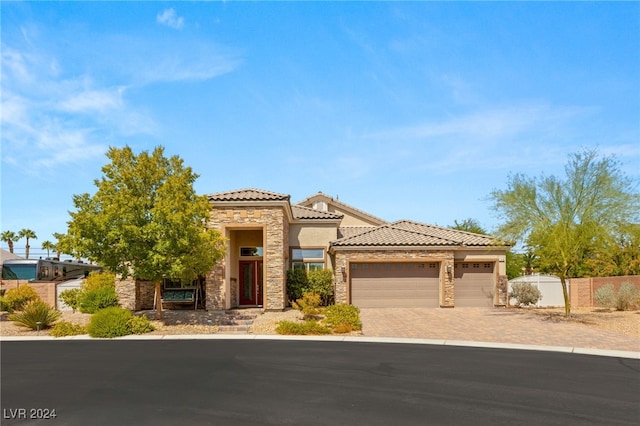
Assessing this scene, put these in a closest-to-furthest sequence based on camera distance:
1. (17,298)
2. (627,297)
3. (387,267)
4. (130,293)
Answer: (17,298) < (130,293) < (627,297) < (387,267)

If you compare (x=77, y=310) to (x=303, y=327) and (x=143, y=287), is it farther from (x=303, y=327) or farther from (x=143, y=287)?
(x=303, y=327)

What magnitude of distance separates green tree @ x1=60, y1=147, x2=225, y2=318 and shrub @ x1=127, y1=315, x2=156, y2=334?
6.08 feet

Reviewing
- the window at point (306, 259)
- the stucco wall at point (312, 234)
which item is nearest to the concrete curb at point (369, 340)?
the window at point (306, 259)

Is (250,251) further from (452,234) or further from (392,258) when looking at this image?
(452,234)

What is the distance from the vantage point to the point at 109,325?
62.3 feet

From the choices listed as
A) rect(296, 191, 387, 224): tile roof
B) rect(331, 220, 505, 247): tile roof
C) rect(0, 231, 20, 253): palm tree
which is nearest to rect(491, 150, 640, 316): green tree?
rect(331, 220, 505, 247): tile roof

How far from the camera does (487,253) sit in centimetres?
2894

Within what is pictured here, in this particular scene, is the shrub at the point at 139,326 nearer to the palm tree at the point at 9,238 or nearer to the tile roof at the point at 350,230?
the tile roof at the point at 350,230

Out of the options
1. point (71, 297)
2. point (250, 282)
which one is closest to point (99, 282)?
point (71, 297)

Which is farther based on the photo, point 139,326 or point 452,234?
point 452,234

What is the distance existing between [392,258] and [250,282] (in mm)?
7870

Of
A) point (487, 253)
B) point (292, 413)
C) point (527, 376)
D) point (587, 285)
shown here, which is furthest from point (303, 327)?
point (587, 285)

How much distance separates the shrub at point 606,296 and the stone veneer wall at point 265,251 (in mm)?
16865

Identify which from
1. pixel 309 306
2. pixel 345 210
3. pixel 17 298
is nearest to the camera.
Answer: pixel 309 306
